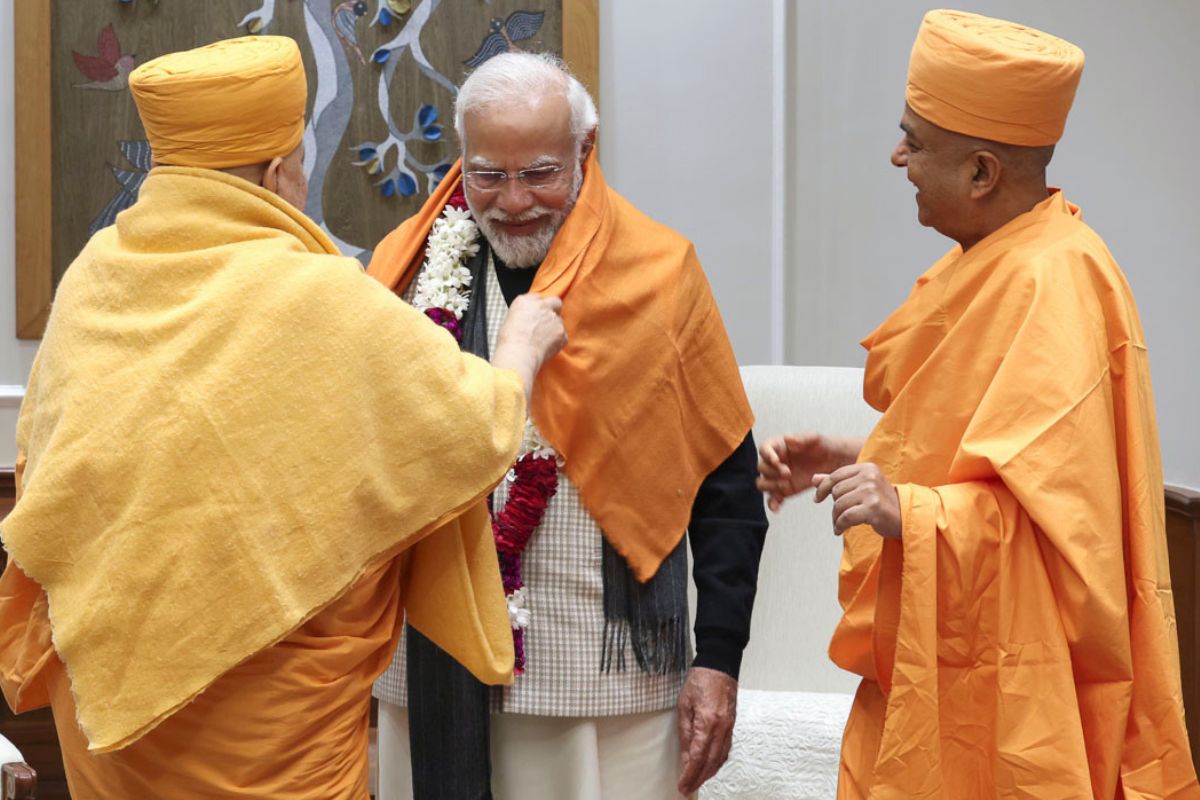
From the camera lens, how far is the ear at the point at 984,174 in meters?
1.99

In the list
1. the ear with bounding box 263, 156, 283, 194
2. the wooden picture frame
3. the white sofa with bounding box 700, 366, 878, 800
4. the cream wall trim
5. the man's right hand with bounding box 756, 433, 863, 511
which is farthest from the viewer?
the cream wall trim

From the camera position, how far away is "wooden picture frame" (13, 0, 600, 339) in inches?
164

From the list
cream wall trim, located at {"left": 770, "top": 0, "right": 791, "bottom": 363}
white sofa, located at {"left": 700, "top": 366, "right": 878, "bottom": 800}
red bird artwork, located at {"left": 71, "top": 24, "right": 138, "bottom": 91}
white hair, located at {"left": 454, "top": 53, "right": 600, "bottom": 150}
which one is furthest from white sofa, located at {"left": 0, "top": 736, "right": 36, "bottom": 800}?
cream wall trim, located at {"left": 770, "top": 0, "right": 791, "bottom": 363}

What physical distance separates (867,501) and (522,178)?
2.73ft

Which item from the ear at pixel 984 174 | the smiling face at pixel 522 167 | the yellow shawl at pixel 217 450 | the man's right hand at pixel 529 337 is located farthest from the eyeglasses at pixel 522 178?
the ear at pixel 984 174

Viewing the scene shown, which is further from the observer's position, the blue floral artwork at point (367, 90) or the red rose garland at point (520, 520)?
the blue floral artwork at point (367, 90)

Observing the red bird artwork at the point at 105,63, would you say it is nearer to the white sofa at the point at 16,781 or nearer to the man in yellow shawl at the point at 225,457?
the white sofa at the point at 16,781

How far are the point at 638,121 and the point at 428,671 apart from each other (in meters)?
2.48

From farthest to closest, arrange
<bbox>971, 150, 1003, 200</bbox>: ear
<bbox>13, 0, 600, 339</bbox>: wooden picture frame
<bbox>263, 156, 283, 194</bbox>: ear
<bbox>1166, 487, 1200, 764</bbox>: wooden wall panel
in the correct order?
<bbox>13, 0, 600, 339</bbox>: wooden picture frame → <bbox>1166, 487, 1200, 764</bbox>: wooden wall panel → <bbox>971, 150, 1003, 200</bbox>: ear → <bbox>263, 156, 283, 194</bbox>: ear

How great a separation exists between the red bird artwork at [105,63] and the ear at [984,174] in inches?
116

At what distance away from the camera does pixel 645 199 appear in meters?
4.40

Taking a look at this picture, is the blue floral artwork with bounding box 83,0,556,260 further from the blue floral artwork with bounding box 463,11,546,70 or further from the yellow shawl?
the yellow shawl

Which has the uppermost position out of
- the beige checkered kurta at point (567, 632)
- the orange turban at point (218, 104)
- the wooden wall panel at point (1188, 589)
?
the orange turban at point (218, 104)

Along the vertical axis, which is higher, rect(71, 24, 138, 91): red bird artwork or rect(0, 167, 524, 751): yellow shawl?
rect(71, 24, 138, 91): red bird artwork
